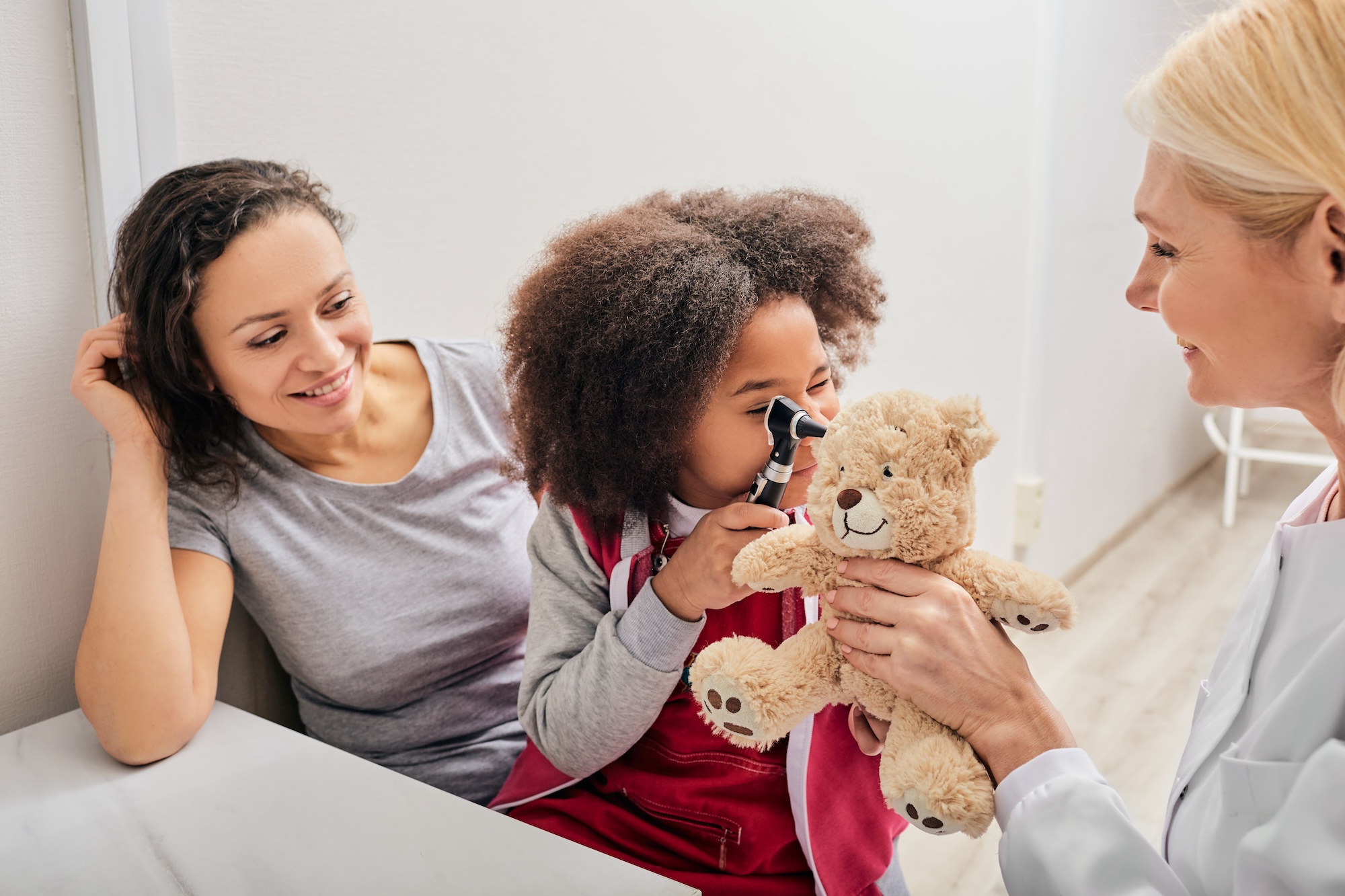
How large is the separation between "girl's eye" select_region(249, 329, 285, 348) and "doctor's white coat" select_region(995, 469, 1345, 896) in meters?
0.86

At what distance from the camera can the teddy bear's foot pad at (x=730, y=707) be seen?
2.61ft

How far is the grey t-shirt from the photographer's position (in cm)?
116

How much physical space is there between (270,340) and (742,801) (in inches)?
28.2

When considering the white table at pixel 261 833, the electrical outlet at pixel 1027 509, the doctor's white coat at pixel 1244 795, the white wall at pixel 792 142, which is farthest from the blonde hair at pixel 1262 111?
the electrical outlet at pixel 1027 509

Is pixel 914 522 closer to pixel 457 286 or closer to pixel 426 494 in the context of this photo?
pixel 426 494

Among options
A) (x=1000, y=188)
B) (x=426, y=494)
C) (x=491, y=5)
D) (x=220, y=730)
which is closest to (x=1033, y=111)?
(x=1000, y=188)

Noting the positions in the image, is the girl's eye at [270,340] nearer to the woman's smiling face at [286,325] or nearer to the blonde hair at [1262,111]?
the woman's smiling face at [286,325]

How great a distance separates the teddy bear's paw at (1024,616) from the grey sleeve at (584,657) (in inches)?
11.7

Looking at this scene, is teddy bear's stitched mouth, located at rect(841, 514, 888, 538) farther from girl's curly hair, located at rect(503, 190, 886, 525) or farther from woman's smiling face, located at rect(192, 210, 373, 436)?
woman's smiling face, located at rect(192, 210, 373, 436)

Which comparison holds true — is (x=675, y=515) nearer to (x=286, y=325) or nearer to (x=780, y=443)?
(x=780, y=443)

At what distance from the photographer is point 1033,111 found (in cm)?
265

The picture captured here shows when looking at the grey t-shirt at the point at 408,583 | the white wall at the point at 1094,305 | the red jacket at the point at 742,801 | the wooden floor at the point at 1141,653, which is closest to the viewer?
the red jacket at the point at 742,801

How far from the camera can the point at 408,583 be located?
123 cm

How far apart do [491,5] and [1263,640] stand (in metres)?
1.25
